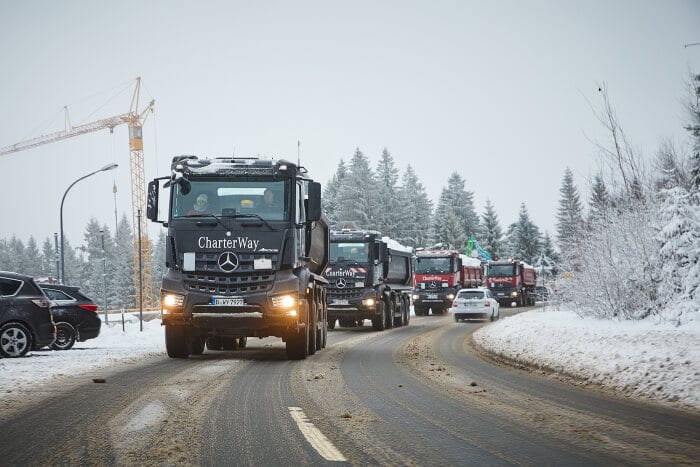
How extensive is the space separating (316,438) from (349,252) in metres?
20.6

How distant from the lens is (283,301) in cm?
1370

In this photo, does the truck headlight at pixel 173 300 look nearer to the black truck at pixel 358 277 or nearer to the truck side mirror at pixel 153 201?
the truck side mirror at pixel 153 201

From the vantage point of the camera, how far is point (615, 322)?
16.8 meters

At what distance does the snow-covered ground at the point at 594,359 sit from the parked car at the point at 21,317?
0.41 meters

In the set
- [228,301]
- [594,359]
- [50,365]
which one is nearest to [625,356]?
[594,359]

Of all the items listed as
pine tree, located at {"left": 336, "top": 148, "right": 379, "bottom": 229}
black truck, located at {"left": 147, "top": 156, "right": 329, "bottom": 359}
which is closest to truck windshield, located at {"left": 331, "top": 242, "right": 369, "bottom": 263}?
black truck, located at {"left": 147, "top": 156, "right": 329, "bottom": 359}

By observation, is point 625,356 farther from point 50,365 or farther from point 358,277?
point 358,277

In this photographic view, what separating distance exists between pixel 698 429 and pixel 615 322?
10586 mm

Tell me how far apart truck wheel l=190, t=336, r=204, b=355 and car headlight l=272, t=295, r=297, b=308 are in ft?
10.6

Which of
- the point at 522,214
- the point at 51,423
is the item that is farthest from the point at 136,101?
the point at 51,423

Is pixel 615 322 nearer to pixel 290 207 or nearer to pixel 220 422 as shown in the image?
pixel 290 207

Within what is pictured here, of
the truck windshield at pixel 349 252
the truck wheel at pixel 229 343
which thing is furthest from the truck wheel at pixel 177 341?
the truck windshield at pixel 349 252

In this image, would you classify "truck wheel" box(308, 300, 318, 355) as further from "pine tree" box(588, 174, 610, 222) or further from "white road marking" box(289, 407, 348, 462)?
"pine tree" box(588, 174, 610, 222)

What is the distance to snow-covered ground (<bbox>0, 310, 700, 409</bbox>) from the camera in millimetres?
9234
